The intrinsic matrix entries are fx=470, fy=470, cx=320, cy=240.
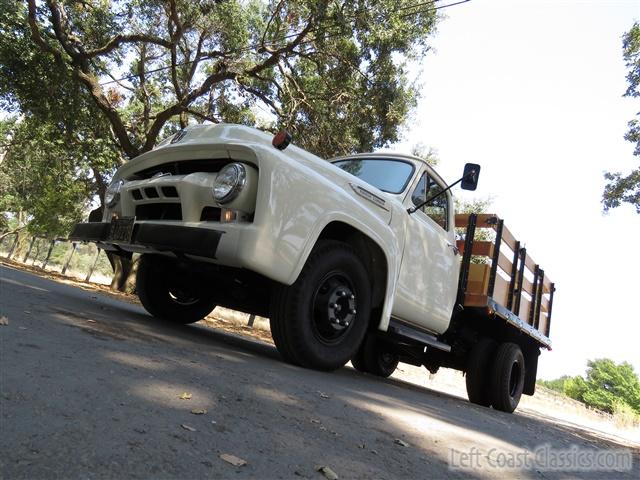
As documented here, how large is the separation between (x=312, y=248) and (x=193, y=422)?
1.83m

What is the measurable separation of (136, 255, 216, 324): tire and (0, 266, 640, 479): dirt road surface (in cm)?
159

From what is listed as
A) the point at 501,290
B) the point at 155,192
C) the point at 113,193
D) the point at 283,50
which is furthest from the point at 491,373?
→ the point at 283,50

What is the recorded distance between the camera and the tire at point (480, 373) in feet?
18.4

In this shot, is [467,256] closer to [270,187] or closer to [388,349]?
[388,349]

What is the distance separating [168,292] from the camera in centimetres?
525

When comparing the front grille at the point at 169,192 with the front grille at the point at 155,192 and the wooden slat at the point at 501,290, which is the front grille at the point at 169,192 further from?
the wooden slat at the point at 501,290

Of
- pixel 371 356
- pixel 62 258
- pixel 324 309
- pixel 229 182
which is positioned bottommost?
pixel 371 356

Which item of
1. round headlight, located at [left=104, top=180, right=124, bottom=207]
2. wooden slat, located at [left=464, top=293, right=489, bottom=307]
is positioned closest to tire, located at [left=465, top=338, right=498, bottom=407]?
wooden slat, located at [left=464, top=293, right=489, bottom=307]

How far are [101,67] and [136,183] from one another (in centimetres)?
1180

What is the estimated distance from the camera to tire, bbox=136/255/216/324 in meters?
4.98

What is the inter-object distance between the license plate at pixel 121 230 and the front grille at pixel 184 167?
49 centimetres

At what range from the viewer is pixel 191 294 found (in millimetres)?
5047

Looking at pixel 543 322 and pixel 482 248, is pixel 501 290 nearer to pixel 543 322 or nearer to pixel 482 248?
pixel 482 248

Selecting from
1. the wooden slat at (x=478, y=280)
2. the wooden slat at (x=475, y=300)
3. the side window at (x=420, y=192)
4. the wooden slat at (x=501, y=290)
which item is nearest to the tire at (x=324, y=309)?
the side window at (x=420, y=192)
